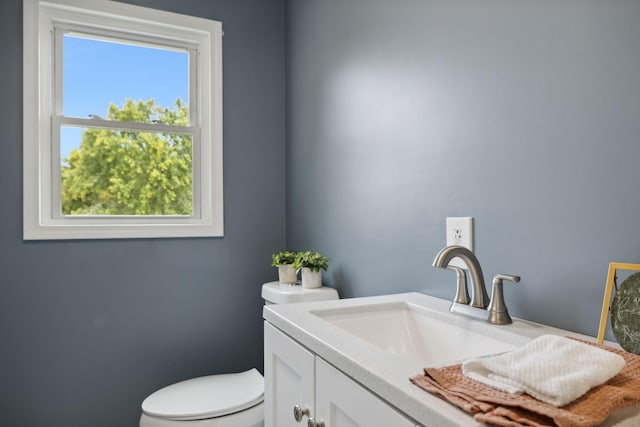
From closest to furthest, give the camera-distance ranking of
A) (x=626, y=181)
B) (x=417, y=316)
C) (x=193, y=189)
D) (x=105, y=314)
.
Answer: (x=626, y=181)
(x=417, y=316)
(x=105, y=314)
(x=193, y=189)

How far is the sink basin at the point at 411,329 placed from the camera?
978 millimetres

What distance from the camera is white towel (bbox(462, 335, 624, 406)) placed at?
20.5 inches

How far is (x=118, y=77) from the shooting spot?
6.69 ft

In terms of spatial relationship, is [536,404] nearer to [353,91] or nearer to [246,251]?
[353,91]

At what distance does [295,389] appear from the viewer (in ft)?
3.17

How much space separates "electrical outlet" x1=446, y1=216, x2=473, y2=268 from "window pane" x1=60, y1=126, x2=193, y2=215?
1368mm

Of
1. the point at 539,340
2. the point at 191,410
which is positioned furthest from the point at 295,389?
the point at 191,410

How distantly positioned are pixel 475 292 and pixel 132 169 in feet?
5.40

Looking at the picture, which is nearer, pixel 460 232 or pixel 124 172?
pixel 460 232

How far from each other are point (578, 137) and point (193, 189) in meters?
1.69

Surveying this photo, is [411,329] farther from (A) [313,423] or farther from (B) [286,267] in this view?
(B) [286,267]

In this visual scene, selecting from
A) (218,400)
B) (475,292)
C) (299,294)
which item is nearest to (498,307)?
(475,292)

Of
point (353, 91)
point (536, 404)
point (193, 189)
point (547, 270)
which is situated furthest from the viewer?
point (193, 189)

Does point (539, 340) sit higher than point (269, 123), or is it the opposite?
point (269, 123)
